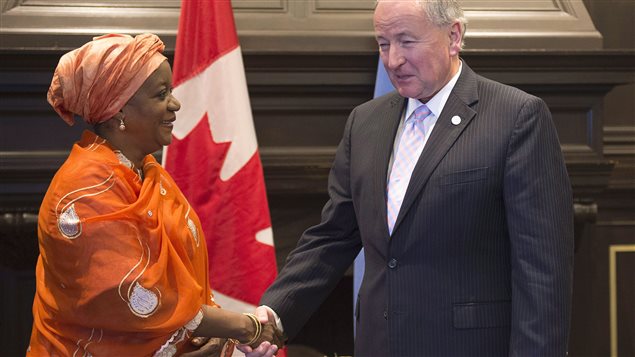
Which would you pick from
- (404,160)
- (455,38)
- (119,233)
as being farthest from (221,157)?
(119,233)

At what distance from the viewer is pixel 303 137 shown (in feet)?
13.0

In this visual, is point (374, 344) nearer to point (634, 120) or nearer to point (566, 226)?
point (566, 226)

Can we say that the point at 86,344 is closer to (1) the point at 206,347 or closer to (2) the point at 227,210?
(1) the point at 206,347

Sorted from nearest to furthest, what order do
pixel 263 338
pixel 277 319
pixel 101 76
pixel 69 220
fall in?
pixel 69 220, pixel 101 76, pixel 263 338, pixel 277 319

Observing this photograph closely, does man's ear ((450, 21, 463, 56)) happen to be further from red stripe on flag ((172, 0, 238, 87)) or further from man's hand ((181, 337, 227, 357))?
red stripe on flag ((172, 0, 238, 87))

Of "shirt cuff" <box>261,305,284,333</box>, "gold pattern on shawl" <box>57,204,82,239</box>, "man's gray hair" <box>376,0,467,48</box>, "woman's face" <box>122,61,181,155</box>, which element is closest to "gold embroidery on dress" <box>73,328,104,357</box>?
"gold pattern on shawl" <box>57,204,82,239</box>

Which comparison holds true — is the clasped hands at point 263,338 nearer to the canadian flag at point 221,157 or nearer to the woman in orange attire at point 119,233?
the woman in orange attire at point 119,233

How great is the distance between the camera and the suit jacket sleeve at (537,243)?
2.22 meters

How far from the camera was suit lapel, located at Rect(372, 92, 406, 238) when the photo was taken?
7.98 ft

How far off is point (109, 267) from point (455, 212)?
874 mm

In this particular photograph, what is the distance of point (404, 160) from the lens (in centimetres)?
246

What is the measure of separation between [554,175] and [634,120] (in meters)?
2.39

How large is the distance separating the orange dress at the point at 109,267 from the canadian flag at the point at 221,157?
3.88ft

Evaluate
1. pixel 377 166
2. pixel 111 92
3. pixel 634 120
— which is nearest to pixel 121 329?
pixel 111 92
